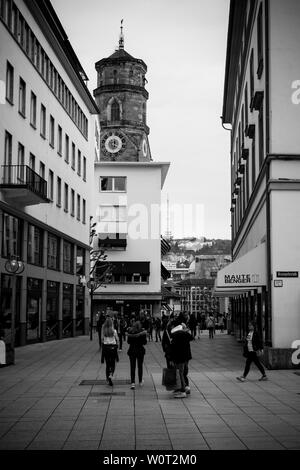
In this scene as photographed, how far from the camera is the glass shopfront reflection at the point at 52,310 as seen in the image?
122 feet

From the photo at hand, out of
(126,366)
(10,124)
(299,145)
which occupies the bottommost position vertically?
(126,366)

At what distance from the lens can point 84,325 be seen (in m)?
47.5

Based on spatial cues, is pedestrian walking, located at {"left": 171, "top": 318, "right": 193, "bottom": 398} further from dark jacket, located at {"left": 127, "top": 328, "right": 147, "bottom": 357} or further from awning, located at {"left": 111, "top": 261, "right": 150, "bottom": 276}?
awning, located at {"left": 111, "top": 261, "right": 150, "bottom": 276}

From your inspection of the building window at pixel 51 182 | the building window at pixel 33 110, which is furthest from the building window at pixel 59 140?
the building window at pixel 33 110

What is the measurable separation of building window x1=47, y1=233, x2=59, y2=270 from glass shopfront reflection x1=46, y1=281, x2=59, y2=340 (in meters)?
1.03

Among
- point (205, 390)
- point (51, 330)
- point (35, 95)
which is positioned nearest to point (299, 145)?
point (205, 390)

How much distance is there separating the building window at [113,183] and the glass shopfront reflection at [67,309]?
2828 cm

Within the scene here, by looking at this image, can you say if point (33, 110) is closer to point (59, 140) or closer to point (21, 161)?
point (21, 161)

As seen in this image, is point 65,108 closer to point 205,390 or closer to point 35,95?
point 35,95

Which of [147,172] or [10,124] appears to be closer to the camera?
[10,124]

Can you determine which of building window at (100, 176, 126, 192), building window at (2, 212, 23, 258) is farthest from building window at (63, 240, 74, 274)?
building window at (100, 176, 126, 192)

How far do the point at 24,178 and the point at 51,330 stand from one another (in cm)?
1069

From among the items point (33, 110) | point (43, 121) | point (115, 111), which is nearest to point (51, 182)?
point (43, 121)

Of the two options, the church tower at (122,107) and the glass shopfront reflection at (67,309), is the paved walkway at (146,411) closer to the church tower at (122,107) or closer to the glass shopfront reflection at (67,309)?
the glass shopfront reflection at (67,309)
